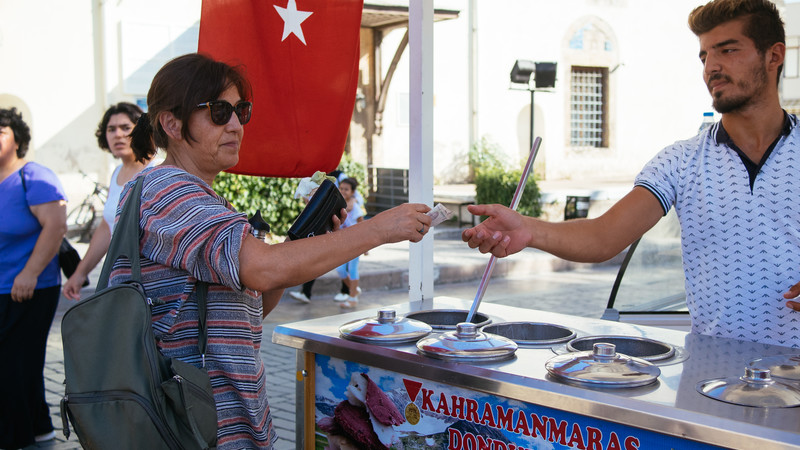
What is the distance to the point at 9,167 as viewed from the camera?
4.27 m

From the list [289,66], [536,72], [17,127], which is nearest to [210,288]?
[289,66]

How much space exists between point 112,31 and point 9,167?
35.2 feet

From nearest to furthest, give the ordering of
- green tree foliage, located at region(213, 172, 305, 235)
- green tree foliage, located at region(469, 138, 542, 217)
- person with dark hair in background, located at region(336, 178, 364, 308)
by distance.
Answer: person with dark hair in background, located at region(336, 178, 364, 308) < green tree foliage, located at region(213, 172, 305, 235) < green tree foliage, located at region(469, 138, 542, 217)

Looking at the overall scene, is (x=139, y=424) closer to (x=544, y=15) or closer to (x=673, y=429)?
(x=673, y=429)

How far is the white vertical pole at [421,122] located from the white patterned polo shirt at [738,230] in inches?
37.2

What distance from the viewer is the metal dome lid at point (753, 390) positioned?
65.7 inches

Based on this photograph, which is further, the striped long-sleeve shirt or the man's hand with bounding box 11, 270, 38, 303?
the man's hand with bounding box 11, 270, 38, 303

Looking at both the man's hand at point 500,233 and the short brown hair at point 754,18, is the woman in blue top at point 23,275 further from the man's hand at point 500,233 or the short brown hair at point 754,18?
the short brown hair at point 754,18

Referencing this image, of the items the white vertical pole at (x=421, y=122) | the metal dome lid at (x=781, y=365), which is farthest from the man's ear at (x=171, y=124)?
the metal dome lid at (x=781, y=365)

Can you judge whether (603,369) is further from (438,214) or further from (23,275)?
(23,275)

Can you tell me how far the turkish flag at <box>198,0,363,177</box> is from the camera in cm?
334

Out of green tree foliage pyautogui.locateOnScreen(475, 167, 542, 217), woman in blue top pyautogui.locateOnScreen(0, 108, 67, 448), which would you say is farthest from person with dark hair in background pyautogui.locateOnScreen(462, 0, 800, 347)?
green tree foliage pyautogui.locateOnScreen(475, 167, 542, 217)

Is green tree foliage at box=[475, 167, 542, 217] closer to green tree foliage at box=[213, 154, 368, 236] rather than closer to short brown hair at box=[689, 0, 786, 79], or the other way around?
green tree foliage at box=[213, 154, 368, 236]

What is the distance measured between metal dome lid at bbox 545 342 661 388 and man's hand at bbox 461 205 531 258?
42 cm
